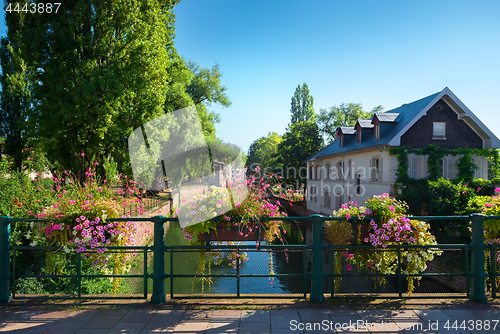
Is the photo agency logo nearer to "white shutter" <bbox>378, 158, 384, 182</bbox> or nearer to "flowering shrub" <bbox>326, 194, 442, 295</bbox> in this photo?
"flowering shrub" <bbox>326, 194, 442, 295</bbox>

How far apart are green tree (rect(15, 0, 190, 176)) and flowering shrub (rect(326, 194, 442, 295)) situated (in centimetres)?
1274

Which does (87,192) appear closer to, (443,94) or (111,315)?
(111,315)

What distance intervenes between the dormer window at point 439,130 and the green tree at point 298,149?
16.9m

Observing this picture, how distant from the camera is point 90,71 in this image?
14.5 metres

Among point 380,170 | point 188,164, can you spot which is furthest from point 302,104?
point 380,170

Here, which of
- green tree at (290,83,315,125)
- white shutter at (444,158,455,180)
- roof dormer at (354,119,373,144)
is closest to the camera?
white shutter at (444,158,455,180)

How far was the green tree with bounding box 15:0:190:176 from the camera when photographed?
14453 mm

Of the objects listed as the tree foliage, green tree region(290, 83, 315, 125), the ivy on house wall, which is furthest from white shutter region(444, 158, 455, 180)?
green tree region(290, 83, 315, 125)

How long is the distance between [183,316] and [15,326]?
6.36 ft

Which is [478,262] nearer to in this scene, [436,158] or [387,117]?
[436,158]

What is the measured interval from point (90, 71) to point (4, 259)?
11.9 meters

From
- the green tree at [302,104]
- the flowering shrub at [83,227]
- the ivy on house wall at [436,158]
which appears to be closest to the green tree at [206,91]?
the ivy on house wall at [436,158]

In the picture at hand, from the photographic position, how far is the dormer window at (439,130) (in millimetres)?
20672

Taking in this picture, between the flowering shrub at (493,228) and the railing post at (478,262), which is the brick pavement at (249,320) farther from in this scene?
the flowering shrub at (493,228)
